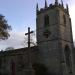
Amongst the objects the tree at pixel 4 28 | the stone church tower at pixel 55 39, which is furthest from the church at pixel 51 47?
the tree at pixel 4 28

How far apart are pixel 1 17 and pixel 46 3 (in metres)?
26.1

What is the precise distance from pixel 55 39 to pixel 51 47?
6.43ft

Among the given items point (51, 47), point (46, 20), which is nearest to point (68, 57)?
point (51, 47)

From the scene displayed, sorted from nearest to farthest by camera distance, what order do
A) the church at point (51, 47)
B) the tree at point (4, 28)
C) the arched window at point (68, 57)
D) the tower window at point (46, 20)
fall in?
the tree at point (4, 28)
the church at point (51, 47)
the arched window at point (68, 57)
the tower window at point (46, 20)

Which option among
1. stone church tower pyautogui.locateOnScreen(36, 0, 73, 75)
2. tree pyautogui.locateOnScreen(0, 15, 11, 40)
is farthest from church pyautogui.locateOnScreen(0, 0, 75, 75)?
tree pyautogui.locateOnScreen(0, 15, 11, 40)

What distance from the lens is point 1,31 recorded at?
66.5 ft

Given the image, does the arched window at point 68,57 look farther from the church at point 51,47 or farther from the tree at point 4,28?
the tree at point 4,28

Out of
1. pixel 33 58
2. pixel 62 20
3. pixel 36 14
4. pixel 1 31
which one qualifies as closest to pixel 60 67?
pixel 33 58

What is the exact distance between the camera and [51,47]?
128 feet

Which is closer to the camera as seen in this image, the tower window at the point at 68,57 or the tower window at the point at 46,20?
the tower window at the point at 68,57

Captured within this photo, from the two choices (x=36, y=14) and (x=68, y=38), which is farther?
(x=36, y=14)

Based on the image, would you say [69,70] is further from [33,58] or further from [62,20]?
[62,20]

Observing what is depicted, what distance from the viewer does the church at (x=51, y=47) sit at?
37162 millimetres

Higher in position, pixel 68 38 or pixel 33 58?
pixel 68 38
